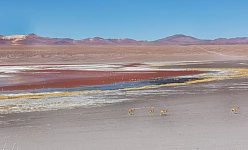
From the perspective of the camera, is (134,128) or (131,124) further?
(131,124)

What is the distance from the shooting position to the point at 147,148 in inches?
317

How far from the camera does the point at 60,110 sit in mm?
13141

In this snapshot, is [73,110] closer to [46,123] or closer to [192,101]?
[46,123]

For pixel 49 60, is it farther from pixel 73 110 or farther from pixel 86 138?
pixel 86 138

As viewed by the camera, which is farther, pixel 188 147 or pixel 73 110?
pixel 73 110

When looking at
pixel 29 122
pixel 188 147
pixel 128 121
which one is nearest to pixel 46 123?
pixel 29 122

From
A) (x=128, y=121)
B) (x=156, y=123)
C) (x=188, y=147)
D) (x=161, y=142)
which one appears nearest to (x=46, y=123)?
(x=128, y=121)

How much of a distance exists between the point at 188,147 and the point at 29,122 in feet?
15.9

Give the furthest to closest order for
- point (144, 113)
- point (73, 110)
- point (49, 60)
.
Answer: point (49, 60)
point (73, 110)
point (144, 113)

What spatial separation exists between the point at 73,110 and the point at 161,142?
5.16 m

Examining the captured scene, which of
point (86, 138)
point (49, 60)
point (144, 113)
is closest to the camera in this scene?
point (86, 138)

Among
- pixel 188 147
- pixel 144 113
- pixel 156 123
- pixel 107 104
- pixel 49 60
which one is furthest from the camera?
pixel 49 60

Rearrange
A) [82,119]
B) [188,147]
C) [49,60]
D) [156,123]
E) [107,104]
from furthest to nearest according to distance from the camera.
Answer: [49,60], [107,104], [82,119], [156,123], [188,147]

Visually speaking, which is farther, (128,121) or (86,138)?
(128,121)
